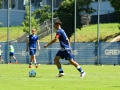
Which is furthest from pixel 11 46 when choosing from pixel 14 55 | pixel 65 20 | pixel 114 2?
pixel 114 2

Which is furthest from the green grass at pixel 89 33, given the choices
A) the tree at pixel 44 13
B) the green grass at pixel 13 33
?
the tree at pixel 44 13

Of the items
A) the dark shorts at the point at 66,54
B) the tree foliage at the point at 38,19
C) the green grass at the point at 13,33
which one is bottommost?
the green grass at the point at 13,33

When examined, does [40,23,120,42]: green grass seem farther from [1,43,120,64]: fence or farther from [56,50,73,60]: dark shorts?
[56,50,73,60]: dark shorts

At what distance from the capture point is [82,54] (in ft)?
132

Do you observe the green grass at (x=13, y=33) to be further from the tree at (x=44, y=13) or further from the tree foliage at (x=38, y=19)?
the tree at (x=44, y=13)

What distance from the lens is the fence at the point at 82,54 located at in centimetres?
3944

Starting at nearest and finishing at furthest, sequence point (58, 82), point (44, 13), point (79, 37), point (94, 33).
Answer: point (58, 82) < point (79, 37) < point (94, 33) < point (44, 13)

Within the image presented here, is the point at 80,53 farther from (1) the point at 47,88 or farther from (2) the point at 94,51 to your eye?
(1) the point at 47,88

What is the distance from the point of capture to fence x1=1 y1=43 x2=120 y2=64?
39438mm

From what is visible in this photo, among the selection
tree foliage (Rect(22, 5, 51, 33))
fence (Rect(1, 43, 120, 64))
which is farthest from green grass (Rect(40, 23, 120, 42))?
fence (Rect(1, 43, 120, 64))

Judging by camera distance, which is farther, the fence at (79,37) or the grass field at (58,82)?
the fence at (79,37)

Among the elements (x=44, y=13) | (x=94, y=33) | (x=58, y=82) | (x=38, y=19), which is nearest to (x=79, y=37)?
(x=94, y=33)

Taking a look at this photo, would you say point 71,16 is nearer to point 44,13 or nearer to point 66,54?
point 44,13

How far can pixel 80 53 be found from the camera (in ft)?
132
